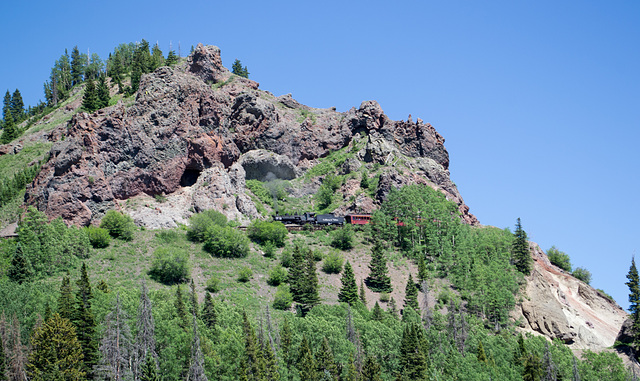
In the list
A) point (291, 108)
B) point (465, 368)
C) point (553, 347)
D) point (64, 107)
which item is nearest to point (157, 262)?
point (465, 368)

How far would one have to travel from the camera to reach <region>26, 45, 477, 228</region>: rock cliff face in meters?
125

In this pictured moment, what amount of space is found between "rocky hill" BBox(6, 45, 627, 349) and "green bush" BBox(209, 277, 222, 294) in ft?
64.5

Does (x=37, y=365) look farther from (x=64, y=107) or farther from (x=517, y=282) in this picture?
(x=64, y=107)

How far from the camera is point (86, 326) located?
8181 cm

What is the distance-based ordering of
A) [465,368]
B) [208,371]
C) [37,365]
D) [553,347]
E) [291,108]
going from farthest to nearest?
[291,108], [553,347], [465,368], [208,371], [37,365]

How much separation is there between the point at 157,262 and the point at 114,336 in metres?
33.7

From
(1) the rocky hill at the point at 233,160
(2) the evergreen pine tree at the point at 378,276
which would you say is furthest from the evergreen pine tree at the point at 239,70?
(2) the evergreen pine tree at the point at 378,276

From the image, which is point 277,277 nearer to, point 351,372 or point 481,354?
point 351,372

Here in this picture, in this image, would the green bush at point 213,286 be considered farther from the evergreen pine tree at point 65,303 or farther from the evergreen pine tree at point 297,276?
the evergreen pine tree at point 65,303

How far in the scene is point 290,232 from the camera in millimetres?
138000

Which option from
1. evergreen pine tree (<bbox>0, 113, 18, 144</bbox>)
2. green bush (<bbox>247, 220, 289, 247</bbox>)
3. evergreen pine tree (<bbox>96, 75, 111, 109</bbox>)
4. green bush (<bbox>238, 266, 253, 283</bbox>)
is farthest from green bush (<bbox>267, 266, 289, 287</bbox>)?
evergreen pine tree (<bbox>0, 113, 18, 144</bbox>)

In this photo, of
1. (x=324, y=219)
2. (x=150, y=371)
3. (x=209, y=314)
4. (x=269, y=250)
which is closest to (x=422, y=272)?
(x=324, y=219)

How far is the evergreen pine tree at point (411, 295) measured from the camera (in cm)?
11350

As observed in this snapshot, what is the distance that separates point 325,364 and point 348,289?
27.7 m
